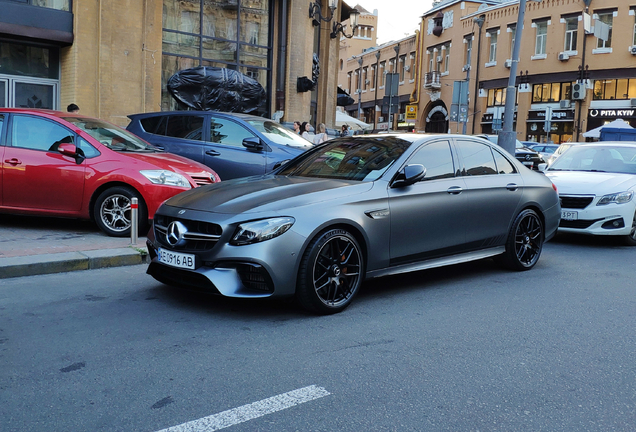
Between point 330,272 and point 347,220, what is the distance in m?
0.44

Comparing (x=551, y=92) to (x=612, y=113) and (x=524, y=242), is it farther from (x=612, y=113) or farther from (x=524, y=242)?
(x=524, y=242)

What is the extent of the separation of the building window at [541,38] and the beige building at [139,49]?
A: 84.4 feet

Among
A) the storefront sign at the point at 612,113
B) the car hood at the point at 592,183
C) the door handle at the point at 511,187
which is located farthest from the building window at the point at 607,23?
the door handle at the point at 511,187

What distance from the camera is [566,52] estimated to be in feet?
135

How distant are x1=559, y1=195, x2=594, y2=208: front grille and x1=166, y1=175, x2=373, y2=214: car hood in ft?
16.6

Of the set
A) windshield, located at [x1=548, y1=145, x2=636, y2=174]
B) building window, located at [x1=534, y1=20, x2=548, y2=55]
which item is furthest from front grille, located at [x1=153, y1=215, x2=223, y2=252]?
building window, located at [x1=534, y1=20, x2=548, y2=55]

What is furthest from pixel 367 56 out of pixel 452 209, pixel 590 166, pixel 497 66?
pixel 452 209

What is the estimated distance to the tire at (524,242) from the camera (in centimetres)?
710

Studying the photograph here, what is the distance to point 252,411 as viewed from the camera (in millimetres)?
3354

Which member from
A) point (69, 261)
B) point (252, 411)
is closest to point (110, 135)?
point (69, 261)

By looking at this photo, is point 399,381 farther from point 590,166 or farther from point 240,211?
point 590,166

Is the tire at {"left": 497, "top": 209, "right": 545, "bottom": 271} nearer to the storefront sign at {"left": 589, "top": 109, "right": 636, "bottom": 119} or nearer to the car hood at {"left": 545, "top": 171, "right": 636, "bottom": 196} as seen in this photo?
the car hood at {"left": 545, "top": 171, "right": 636, "bottom": 196}

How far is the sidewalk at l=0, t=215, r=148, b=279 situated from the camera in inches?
256

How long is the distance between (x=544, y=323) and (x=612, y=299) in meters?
1.33
